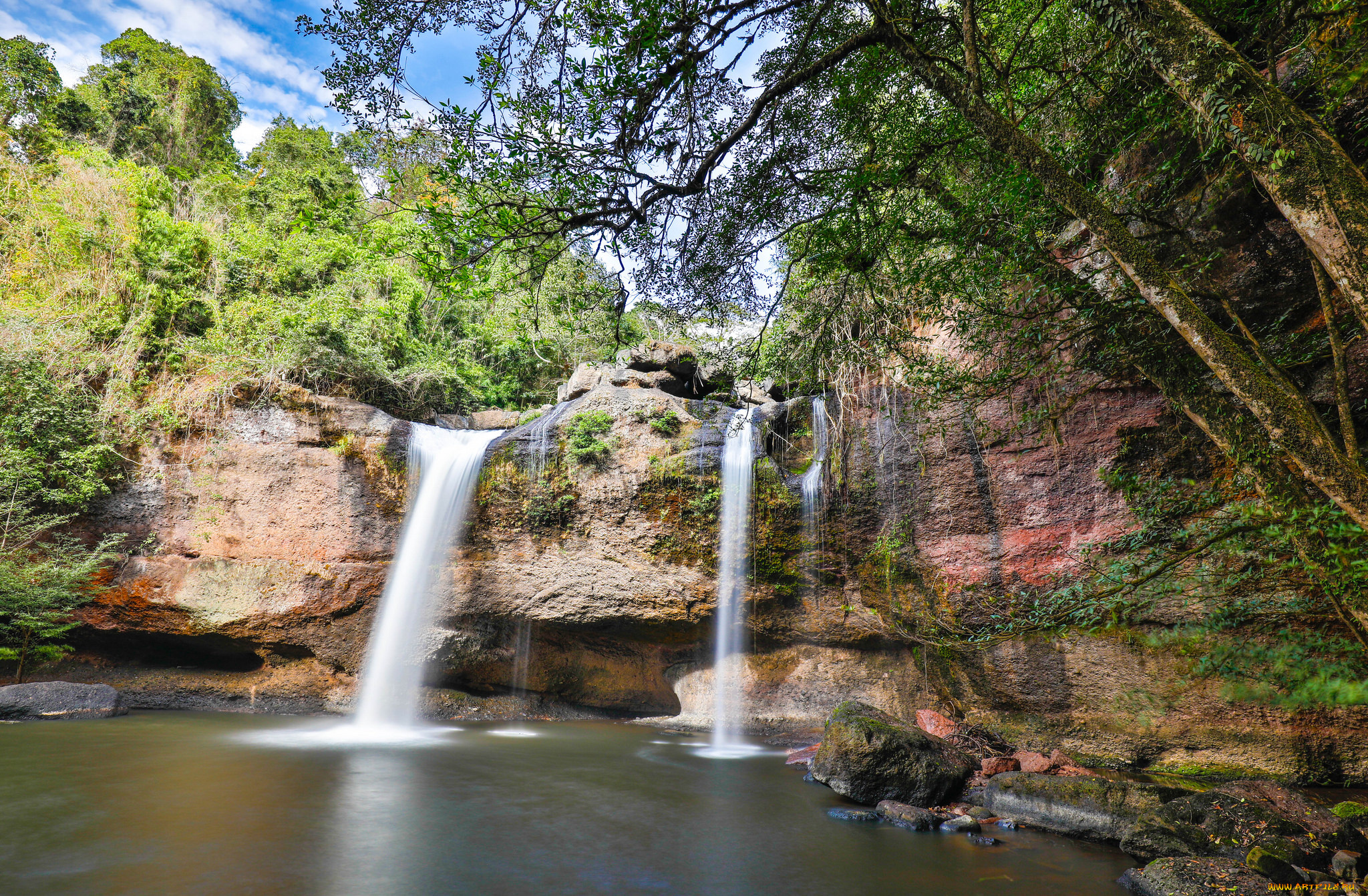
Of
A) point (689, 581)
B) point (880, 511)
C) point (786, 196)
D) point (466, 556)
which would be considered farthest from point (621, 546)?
point (786, 196)

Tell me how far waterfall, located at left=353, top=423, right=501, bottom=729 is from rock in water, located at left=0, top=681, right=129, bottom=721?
3.73 m

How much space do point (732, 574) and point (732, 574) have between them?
1 centimetres

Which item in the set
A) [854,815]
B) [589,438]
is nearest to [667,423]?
[589,438]

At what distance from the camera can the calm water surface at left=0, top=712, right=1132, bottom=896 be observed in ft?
14.0

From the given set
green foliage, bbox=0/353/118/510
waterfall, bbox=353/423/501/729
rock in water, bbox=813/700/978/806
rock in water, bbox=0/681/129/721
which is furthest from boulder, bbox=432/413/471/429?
rock in water, bbox=813/700/978/806

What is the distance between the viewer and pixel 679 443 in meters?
10.8

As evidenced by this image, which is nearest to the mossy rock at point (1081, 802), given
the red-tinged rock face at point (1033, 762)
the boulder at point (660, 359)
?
the red-tinged rock face at point (1033, 762)

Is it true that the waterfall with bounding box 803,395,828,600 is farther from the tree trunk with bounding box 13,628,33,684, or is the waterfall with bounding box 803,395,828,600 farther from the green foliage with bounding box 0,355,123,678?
the tree trunk with bounding box 13,628,33,684

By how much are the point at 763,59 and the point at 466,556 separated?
921 cm

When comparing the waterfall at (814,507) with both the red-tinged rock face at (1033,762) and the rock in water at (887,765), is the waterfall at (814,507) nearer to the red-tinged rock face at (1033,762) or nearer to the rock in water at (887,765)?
the rock in water at (887,765)

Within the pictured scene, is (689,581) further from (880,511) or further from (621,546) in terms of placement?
(880,511)

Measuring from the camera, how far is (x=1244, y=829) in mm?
4602

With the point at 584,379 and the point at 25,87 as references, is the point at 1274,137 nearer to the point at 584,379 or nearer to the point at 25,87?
the point at 584,379

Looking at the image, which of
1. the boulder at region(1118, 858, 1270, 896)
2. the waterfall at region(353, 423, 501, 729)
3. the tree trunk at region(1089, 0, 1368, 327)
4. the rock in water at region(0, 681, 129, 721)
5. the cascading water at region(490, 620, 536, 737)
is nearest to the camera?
the tree trunk at region(1089, 0, 1368, 327)
